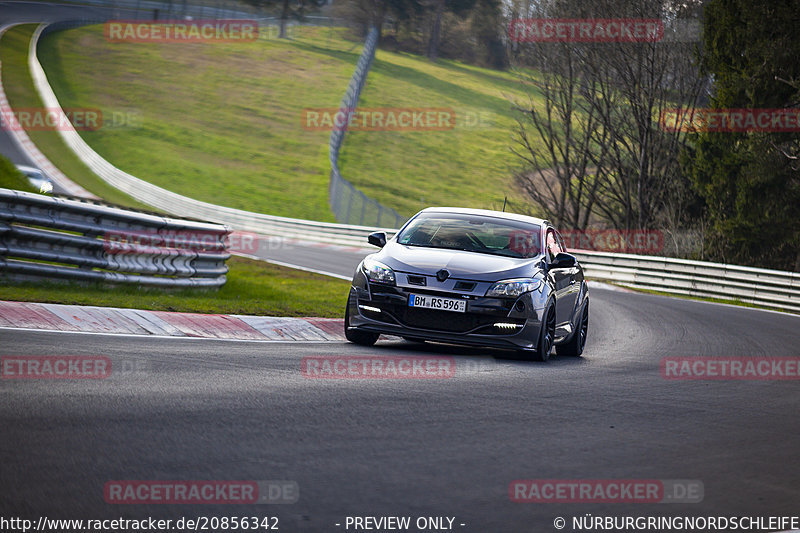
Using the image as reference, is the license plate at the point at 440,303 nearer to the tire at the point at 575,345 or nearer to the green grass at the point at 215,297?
the tire at the point at 575,345

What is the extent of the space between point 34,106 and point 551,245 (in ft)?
146

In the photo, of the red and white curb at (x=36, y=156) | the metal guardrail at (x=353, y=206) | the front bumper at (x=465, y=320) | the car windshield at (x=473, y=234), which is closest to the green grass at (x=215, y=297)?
the car windshield at (x=473, y=234)

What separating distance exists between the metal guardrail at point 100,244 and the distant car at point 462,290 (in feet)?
11.5

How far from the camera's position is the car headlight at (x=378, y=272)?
10.2 meters

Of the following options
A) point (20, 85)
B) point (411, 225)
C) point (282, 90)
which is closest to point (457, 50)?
point (282, 90)

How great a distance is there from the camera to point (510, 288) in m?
10.1

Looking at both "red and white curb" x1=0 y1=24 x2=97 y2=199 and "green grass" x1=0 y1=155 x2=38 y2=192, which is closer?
"green grass" x1=0 y1=155 x2=38 y2=192

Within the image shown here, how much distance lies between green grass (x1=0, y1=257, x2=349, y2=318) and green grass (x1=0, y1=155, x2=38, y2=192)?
10.8ft

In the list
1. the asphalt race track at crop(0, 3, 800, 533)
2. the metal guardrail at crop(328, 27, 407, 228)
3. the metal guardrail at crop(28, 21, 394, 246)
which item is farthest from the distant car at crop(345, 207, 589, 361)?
the metal guardrail at crop(328, 27, 407, 228)

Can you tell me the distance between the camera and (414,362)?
945 cm

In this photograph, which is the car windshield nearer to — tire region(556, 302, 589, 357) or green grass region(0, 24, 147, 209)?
tire region(556, 302, 589, 357)

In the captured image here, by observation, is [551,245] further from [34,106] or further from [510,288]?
[34,106]

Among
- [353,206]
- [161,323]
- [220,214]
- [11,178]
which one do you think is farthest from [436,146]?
[161,323]

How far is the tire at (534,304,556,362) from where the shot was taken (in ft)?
34.0
